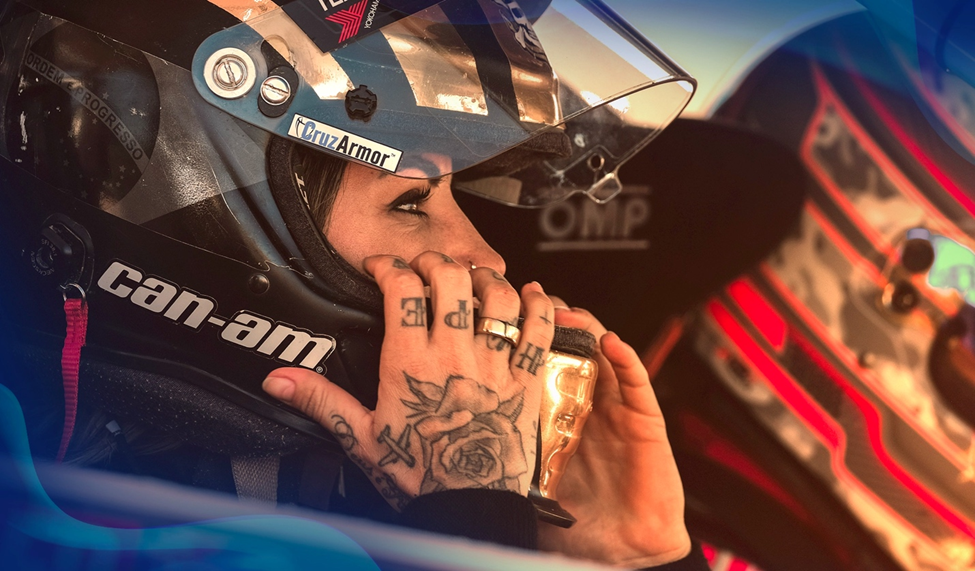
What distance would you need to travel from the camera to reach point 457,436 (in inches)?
30.5

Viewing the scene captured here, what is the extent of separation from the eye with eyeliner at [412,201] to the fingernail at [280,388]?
0.22m

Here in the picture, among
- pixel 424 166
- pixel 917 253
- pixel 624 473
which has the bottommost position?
pixel 624 473

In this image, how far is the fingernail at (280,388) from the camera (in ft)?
2.64

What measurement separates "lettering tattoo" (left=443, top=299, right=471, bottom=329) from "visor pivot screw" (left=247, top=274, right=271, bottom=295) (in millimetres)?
187

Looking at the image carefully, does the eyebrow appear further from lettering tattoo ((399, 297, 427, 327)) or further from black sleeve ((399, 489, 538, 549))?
black sleeve ((399, 489, 538, 549))

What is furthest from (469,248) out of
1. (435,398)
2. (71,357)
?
(71,357)

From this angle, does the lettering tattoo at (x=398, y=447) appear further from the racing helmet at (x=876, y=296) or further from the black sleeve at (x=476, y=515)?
the racing helmet at (x=876, y=296)

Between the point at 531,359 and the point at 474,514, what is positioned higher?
the point at 531,359

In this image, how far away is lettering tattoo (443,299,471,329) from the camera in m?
0.78

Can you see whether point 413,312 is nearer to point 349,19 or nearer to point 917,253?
point 349,19

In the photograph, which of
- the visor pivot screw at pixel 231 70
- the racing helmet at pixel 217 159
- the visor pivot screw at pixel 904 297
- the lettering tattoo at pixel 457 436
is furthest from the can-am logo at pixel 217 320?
the visor pivot screw at pixel 904 297

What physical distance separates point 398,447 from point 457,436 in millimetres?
60

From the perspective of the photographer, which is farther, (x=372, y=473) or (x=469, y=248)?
(x=469, y=248)

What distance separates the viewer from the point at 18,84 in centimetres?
81
